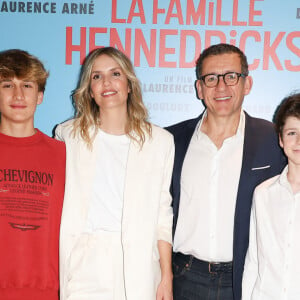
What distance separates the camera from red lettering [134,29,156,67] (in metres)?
3.06

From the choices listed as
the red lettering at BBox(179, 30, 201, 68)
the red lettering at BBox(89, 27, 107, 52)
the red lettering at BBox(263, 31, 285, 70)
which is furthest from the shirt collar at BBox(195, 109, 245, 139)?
the red lettering at BBox(89, 27, 107, 52)

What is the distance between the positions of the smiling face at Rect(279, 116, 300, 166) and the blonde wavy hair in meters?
0.80

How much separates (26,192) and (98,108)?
737mm

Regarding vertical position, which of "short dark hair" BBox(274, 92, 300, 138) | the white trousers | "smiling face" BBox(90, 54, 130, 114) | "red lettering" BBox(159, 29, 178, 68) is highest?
"red lettering" BBox(159, 29, 178, 68)

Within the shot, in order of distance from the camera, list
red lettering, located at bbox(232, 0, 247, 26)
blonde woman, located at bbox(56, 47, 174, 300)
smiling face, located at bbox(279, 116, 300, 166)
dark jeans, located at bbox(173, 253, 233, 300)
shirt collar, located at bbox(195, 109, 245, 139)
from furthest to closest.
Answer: red lettering, located at bbox(232, 0, 247, 26) < shirt collar, located at bbox(195, 109, 245, 139) < dark jeans, located at bbox(173, 253, 233, 300) < blonde woman, located at bbox(56, 47, 174, 300) < smiling face, located at bbox(279, 116, 300, 166)

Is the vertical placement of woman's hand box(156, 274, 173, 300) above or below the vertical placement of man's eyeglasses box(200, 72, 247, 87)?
below

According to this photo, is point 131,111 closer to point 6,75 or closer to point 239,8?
point 6,75

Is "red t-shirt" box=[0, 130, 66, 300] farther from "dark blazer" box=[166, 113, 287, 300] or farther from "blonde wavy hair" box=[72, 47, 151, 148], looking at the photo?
"dark blazer" box=[166, 113, 287, 300]

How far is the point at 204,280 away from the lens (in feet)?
7.89

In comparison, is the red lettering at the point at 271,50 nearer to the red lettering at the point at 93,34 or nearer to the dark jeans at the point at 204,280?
the red lettering at the point at 93,34

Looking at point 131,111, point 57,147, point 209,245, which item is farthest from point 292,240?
point 57,147

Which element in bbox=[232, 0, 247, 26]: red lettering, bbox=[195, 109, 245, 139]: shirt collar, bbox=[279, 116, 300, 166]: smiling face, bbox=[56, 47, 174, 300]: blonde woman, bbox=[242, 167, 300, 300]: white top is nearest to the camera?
bbox=[242, 167, 300, 300]: white top

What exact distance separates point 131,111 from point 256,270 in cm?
121

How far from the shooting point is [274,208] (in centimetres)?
217
